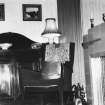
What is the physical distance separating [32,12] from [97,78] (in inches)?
73.0

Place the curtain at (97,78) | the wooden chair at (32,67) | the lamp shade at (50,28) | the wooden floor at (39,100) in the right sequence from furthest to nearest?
the lamp shade at (50,28)
the curtain at (97,78)
the wooden floor at (39,100)
the wooden chair at (32,67)

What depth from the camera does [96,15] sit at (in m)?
5.86

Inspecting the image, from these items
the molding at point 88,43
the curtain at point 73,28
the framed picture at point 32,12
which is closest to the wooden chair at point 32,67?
the molding at point 88,43

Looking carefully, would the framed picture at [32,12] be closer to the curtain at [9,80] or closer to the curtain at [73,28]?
the curtain at [73,28]

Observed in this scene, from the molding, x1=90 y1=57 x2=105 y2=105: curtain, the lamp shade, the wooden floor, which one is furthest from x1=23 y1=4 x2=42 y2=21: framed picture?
the wooden floor

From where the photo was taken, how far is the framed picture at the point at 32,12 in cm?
550

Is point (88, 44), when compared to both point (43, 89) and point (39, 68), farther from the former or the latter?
point (43, 89)

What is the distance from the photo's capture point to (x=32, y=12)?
5.54 m

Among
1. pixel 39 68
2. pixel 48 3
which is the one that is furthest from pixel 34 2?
pixel 39 68

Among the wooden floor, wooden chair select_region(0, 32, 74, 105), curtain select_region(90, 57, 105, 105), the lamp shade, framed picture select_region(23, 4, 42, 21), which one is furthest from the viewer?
framed picture select_region(23, 4, 42, 21)

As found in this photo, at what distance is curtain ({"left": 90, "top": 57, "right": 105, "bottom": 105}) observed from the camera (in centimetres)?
478

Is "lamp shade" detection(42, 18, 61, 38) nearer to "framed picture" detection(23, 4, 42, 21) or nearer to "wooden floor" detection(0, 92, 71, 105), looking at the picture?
"framed picture" detection(23, 4, 42, 21)

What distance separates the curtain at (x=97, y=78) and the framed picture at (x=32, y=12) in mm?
1425

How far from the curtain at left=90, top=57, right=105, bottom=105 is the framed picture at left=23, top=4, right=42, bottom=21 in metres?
1.42
